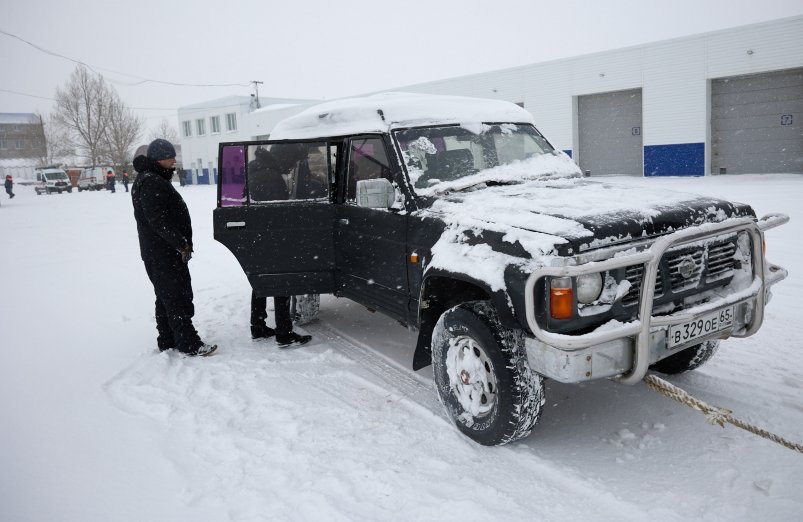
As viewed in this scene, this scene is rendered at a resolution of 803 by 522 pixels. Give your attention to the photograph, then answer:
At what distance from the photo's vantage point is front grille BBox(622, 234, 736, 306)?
3.12 metres

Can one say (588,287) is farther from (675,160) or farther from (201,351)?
(675,160)

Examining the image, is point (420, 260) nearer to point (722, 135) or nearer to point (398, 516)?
point (398, 516)

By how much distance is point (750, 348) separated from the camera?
470cm

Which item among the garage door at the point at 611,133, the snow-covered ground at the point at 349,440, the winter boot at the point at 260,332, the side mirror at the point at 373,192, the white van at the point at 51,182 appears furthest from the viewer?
the white van at the point at 51,182

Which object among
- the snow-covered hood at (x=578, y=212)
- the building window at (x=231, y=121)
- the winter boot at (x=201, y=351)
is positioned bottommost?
the winter boot at (x=201, y=351)

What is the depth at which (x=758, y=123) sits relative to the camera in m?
22.1

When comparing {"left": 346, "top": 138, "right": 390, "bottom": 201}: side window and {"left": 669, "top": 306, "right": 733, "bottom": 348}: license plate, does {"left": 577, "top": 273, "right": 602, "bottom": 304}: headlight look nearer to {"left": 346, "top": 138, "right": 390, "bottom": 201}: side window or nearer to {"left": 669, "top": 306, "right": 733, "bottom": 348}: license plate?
{"left": 669, "top": 306, "right": 733, "bottom": 348}: license plate

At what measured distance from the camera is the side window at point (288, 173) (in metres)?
5.05

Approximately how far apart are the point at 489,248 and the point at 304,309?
11.0ft

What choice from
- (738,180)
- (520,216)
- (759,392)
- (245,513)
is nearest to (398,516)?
(245,513)

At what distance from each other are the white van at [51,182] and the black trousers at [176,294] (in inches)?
1651

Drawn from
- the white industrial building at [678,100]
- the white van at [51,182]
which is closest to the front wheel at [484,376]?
the white industrial building at [678,100]

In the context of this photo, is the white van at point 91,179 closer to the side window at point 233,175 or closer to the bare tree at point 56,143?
the bare tree at point 56,143

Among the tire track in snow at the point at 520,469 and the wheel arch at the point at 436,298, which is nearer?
the tire track in snow at the point at 520,469
